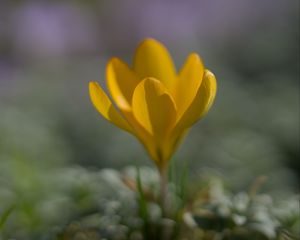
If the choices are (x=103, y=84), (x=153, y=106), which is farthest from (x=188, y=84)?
(x=103, y=84)

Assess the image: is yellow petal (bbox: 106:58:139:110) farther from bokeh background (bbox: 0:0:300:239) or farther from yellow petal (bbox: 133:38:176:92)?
bokeh background (bbox: 0:0:300:239)

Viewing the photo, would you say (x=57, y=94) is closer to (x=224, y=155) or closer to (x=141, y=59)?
(x=224, y=155)

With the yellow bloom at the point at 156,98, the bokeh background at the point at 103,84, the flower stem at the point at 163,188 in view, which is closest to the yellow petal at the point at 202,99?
the yellow bloom at the point at 156,98

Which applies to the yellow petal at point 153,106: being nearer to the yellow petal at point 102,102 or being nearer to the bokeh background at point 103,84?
the yellow petal at point 102,102

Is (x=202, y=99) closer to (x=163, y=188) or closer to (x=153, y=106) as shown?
(x=153, y=106)

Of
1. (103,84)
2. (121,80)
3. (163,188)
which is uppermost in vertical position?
(103,84)

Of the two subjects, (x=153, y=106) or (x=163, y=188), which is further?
(x=163, y=188)

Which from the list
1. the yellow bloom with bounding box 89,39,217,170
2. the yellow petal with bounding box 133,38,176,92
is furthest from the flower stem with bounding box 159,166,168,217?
the yellow petal with bounding box 133,38,176,92

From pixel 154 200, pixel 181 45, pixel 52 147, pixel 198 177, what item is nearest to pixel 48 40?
pixel 181 45
